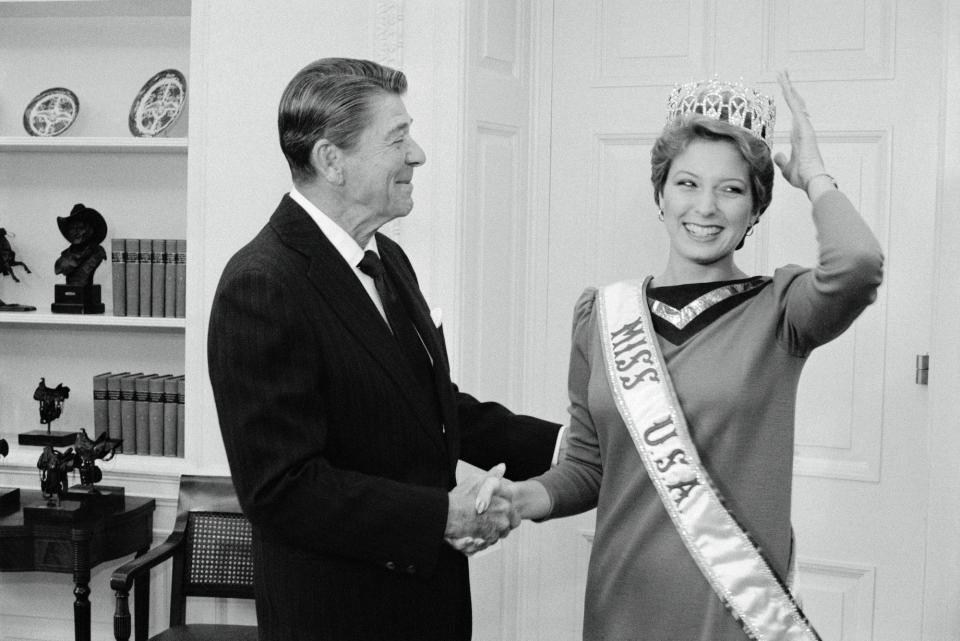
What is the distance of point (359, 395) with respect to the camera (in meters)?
1.64

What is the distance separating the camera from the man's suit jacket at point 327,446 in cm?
158

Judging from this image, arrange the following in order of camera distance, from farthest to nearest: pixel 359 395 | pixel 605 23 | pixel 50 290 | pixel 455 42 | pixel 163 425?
pixel 50 290 → pixel 163 425 → pixel 605 23 → pixel 455 42 → pixel 359 395

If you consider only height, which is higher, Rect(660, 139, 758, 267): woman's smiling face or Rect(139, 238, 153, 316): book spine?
Rect(660, 139, 758, 267): woman's smiling face

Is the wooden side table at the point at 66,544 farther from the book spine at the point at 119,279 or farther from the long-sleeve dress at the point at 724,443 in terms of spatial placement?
the long-sleeve dress at the point at 724,443

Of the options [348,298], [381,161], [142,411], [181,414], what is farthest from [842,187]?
[142,411]

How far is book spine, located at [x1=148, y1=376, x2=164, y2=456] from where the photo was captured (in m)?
3.06

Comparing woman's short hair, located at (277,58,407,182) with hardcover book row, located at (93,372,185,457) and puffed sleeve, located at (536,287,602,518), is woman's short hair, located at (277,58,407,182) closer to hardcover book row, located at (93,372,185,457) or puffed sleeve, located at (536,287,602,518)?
puffed sleeve, located at (536,287,602,518)

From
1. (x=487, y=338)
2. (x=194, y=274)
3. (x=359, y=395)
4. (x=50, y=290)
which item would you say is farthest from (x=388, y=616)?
(x=50, y=290)

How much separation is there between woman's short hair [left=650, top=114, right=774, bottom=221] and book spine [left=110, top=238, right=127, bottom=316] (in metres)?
1.95

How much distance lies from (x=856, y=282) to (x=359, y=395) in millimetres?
732

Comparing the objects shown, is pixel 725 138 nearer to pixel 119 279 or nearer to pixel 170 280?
pixel 170 280

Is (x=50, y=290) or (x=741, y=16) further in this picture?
(x=50, y=290)

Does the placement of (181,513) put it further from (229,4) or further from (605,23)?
(605,23)

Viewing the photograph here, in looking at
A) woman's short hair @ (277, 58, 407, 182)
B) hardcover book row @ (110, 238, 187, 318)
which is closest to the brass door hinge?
woman's short hair @ (277, 58, 407, 182)
